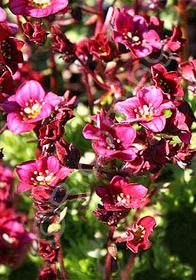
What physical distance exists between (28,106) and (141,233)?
1.34 feet

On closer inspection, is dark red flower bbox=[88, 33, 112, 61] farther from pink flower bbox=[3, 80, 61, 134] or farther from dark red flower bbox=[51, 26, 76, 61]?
pink flower bbox=[3, 80, 61, 134]

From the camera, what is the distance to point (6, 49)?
1209 mm

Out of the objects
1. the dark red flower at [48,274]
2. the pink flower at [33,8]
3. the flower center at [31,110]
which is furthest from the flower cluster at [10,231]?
the pink flower at [33,8]

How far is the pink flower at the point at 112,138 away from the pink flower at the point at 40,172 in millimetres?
112

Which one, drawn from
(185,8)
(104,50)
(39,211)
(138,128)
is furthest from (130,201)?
(185,8)

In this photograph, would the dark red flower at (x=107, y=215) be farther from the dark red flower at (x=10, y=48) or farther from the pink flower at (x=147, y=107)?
the dark red flower at (x=10, y=48)

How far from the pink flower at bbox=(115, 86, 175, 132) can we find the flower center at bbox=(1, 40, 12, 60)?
310 mm

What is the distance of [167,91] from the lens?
3.98 feet

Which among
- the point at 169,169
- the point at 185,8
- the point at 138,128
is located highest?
the point at 185,8

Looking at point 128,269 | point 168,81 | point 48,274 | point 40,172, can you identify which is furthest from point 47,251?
point 168,81

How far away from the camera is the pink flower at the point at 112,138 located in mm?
1020

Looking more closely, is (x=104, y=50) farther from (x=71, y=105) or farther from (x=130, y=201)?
(x=130, y=201)

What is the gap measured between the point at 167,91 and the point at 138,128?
18 cm

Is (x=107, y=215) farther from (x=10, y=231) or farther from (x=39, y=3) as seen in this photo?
(x=39, y=3)
